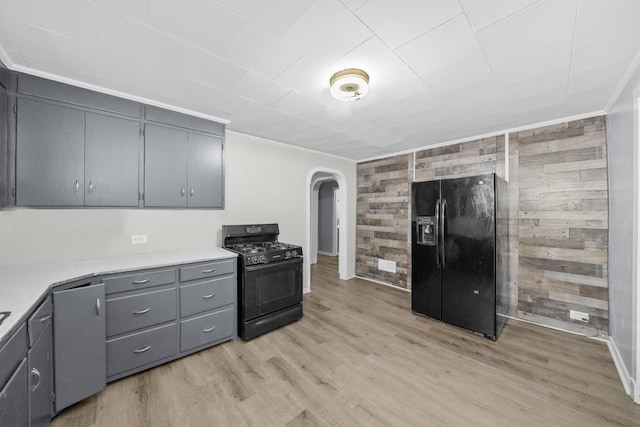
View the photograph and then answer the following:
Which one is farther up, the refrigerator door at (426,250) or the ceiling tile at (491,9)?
the ceiling tile at (491,9)

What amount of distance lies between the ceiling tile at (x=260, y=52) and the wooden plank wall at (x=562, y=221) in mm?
3153

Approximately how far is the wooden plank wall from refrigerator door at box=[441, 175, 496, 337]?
34.4 inches

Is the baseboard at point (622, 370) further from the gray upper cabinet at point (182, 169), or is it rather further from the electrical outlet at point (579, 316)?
the gray upper cabinet at point (182, 169)

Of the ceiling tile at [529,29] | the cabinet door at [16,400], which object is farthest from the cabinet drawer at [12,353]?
the ceiling tile at [529,29]

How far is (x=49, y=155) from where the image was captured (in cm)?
200

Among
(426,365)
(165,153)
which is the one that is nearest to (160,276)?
(165,153)

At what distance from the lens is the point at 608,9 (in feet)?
4.19

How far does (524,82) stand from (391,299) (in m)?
3.15

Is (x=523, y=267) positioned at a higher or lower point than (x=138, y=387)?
higher

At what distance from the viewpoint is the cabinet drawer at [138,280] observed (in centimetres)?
189

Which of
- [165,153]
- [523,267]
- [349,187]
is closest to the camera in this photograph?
[165,153]

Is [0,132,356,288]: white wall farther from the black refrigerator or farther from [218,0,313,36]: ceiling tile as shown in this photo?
[218,0,313,36]: ceiling tile

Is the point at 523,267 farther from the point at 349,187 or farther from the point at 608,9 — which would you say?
the point at 349,187

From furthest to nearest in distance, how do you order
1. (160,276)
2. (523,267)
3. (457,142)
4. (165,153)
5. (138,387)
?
(457,142)
(523,267)
(165,153)
(160,276)
(138,387)
